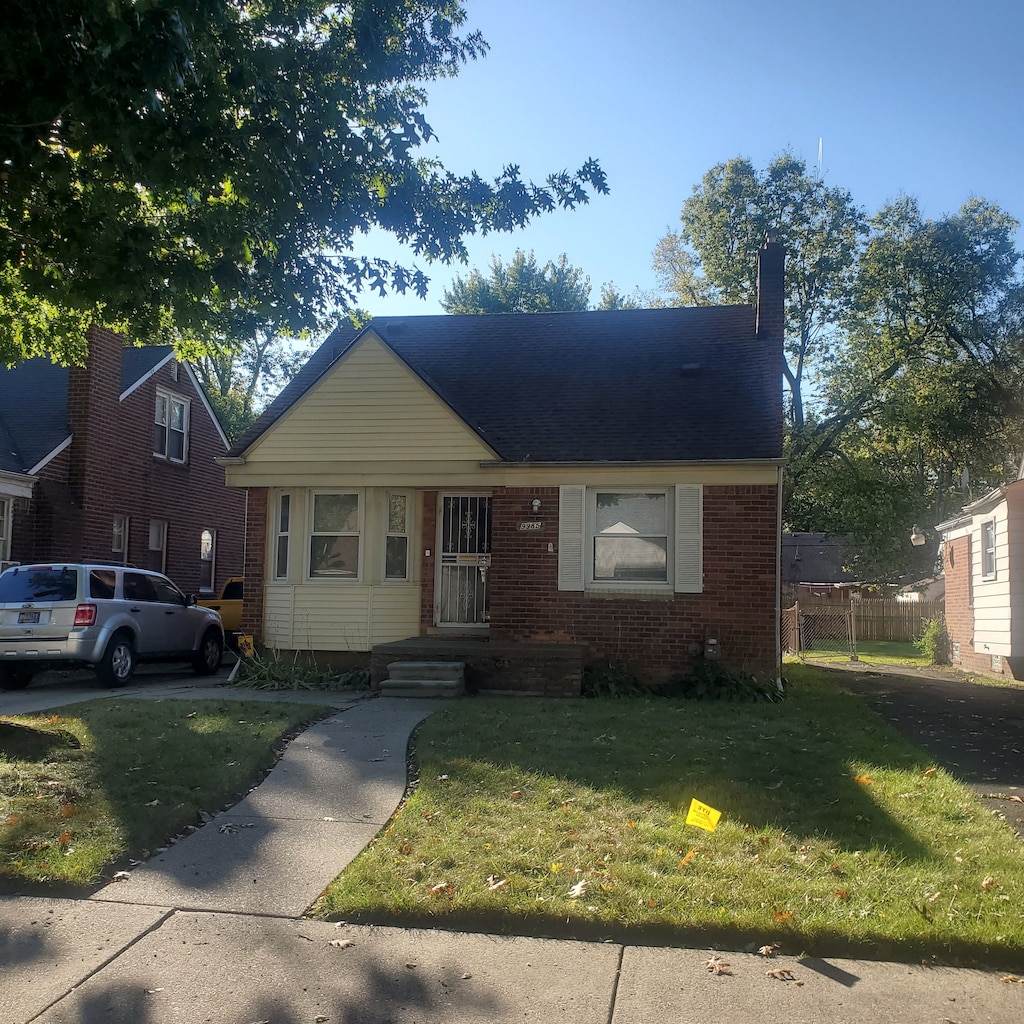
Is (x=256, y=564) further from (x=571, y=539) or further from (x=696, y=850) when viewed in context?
(x=696, y=850)

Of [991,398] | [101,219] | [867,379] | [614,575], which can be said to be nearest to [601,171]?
[101,219]

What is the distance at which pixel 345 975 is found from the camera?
4113mm

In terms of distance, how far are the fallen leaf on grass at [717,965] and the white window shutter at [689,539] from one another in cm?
826

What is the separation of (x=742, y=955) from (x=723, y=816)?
1.79 metres

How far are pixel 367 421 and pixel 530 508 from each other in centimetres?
273

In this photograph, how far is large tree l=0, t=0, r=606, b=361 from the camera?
20.5 ft

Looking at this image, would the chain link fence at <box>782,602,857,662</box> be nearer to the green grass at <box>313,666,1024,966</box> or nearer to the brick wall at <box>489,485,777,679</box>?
the brick wall at <box>489,485,777,679</box>

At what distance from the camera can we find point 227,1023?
→ 3711mm

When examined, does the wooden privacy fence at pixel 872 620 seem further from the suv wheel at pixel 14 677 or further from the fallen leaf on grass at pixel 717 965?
the fallen leaf on grass at pixel 717 965

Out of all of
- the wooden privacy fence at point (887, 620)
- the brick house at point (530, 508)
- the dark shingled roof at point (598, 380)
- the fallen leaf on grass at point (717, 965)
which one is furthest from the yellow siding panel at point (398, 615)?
the wooden privacy fence at point (887, 620)

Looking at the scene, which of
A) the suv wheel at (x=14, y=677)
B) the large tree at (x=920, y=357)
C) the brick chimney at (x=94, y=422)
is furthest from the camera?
the large tree at (x=920, y=357)

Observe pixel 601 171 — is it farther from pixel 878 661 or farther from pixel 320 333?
pixel 878 661

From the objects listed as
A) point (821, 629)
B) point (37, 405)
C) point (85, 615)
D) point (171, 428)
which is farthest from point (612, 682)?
point (821, 629)

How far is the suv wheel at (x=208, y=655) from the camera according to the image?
15550 mm
